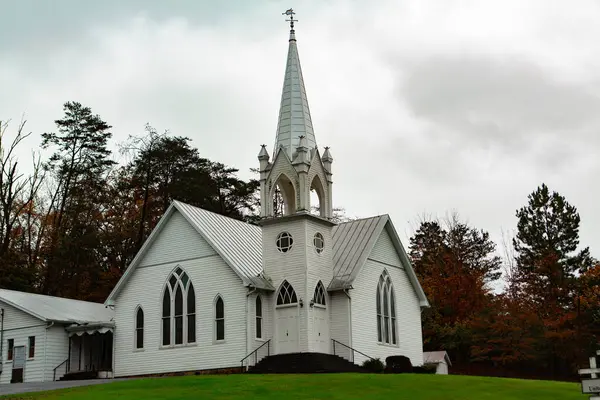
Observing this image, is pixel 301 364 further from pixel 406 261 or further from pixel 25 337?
pixel 25 337

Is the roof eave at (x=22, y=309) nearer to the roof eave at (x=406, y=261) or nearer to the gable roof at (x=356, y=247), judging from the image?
the gable roof at (x=356, y=247)

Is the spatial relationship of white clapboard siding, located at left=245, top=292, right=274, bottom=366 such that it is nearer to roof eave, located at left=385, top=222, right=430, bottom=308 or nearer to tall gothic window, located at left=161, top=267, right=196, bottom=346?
tall gothic window, located at left=161, top=267, right=196, bottom=346

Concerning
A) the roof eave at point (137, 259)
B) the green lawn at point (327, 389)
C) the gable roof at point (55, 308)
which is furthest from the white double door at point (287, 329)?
the gable roof at point (55, 308)

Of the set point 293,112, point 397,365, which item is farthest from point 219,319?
point 293,112

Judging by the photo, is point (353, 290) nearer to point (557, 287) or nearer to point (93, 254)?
point (557, 287)

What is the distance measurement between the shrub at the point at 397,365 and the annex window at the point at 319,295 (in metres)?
4.00

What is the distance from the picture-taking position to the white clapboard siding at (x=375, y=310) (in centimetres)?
3828

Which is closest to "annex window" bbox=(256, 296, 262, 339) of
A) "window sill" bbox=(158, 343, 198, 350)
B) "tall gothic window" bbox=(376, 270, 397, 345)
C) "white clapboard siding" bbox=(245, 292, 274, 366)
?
"white clapboard siding" bbox=(245, 292, 274, 366)

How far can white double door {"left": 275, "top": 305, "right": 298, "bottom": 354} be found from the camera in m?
35.9

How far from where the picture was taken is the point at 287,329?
36.2 m

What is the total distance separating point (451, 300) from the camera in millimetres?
61156

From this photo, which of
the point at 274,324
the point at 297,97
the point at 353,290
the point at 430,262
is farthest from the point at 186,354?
the point at 430,262

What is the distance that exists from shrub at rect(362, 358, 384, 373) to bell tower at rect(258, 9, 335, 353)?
1.92 metres

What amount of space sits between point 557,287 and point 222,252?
89.2 feet
